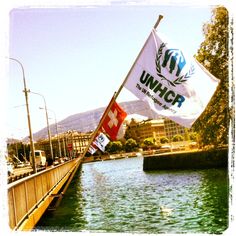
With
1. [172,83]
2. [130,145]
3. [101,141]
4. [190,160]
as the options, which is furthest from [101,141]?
[130,145]

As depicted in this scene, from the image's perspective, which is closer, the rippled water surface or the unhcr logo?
Answer: the unhcr logo

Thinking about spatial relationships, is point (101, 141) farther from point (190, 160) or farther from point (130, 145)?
point (130, 145)

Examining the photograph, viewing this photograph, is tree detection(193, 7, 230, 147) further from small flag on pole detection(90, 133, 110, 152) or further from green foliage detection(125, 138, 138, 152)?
green foliage detection(125, 138, 138, 152)

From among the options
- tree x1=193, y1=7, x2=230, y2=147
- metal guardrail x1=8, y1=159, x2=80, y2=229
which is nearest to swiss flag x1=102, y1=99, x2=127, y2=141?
metal guardrail x1=8, y1=159, x2=80, y2=229

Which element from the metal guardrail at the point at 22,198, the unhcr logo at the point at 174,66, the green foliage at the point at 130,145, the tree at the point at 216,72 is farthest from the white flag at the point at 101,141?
the green foliage at the point at 130,145

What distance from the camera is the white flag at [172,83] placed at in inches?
256

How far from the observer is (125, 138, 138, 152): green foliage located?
147875 mm

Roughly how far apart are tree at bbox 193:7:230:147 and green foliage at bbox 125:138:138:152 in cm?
12384

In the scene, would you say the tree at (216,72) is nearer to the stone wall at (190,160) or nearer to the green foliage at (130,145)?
the stone wall at (190,160)

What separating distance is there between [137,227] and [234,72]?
8.25 metres

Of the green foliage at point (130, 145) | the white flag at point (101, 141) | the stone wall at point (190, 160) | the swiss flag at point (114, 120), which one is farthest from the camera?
the green foliage at point (130, 145)

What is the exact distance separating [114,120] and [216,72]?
1541 centimetres

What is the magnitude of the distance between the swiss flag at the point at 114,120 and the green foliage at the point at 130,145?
459ft

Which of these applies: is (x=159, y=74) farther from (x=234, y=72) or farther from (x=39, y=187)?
(x=39, y=187)
